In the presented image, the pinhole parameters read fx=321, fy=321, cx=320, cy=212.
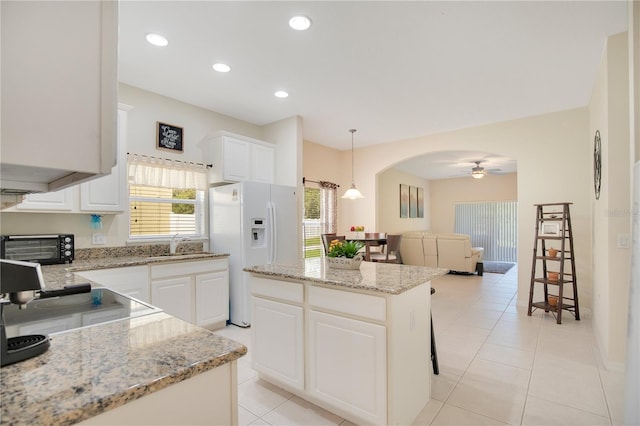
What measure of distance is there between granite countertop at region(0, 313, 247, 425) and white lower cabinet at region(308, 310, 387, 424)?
1.08 meters

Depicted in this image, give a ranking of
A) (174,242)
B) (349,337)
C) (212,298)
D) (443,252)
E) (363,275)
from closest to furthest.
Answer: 1. (349,337)
2. (363,275)
3. (212,298)
4. (174,242)
5. (443,252)

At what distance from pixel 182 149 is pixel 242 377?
283 centimetres

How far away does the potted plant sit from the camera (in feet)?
8.04

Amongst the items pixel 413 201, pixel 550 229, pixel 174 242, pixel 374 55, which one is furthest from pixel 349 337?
pixel 413 201

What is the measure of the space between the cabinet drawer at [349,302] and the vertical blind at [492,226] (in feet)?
31.4

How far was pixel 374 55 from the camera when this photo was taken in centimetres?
296

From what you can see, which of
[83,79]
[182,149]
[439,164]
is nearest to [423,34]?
[83,79]

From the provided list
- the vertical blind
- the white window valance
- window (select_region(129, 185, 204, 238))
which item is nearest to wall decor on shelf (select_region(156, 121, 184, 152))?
the white window valance

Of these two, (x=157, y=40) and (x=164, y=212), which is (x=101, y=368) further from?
(x=164, y=212)

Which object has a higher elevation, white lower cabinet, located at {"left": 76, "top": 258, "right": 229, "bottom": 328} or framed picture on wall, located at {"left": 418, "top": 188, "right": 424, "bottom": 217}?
framed picture on wall, located at {"left": 418, "top": 188, "right": 424, "bottom": 217}

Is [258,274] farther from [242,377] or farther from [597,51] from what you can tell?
[597,51]

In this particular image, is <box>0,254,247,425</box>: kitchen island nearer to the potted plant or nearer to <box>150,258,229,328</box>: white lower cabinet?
the potted plant

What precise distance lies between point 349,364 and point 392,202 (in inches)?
273

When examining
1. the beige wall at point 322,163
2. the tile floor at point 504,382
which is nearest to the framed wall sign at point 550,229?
the tile floor at point 504,382
